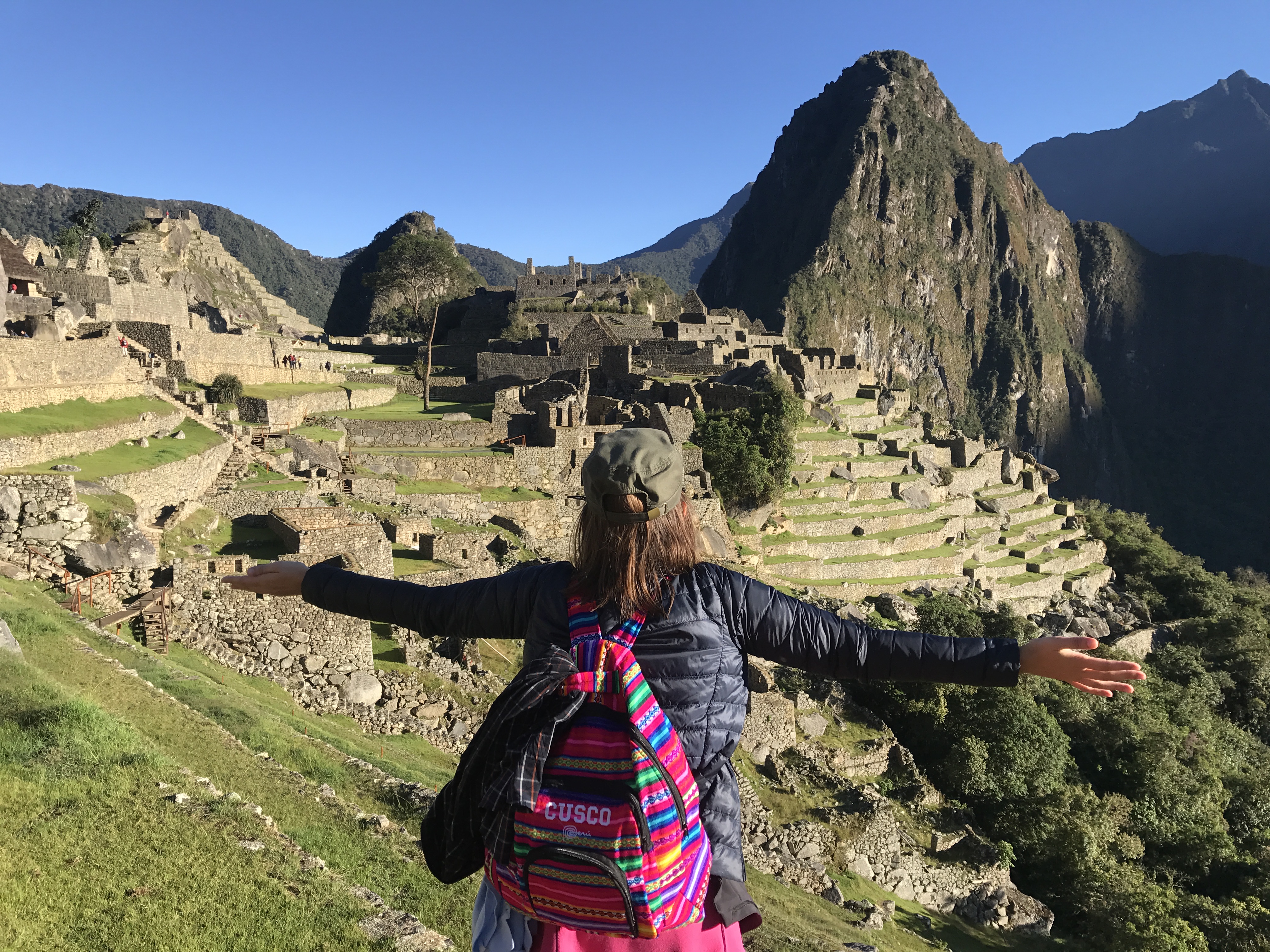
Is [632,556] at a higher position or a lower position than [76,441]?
higher

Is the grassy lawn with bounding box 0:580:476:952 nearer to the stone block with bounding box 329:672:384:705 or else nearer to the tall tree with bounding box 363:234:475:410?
the stone block with bounding box 329:672:384:705

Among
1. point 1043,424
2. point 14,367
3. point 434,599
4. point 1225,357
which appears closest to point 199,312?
point 14,367

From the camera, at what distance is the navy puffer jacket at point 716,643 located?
2115 millimetres

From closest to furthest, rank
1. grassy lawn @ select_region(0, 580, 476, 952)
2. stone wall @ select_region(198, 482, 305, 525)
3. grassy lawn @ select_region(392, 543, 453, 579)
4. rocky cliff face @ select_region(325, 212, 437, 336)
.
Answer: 1. grassy lawn @ select_region(0, 580, 476, 952)
2. grassy lawn @ select_region(392, 543, 453, 579)
3. stone wall @ select_region(198, 482, 305, 525)
4. rocky cliff face @ select_region(325, 212, 437, 336)

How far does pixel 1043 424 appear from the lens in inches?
6422

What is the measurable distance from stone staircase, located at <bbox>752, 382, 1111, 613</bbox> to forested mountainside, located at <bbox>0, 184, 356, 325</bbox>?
2736 inches

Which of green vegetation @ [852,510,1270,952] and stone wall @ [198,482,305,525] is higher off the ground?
stone wall @ [198,482,305,525]

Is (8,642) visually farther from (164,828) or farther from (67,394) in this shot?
(67,394)

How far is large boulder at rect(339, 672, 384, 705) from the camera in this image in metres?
10.9

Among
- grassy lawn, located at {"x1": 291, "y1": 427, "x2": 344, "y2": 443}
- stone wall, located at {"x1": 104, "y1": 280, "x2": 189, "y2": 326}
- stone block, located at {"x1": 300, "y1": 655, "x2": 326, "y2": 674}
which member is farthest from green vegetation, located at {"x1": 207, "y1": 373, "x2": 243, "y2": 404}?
stone block, located at {"x1": 300, "y1": 655, "x2": 326, "y2": 674}

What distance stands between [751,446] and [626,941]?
25.2 m

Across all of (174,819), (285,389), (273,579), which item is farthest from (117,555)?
(285,389)

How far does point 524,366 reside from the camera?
33.0 metres

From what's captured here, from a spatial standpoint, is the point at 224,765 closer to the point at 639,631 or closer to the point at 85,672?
the point at 85,672
